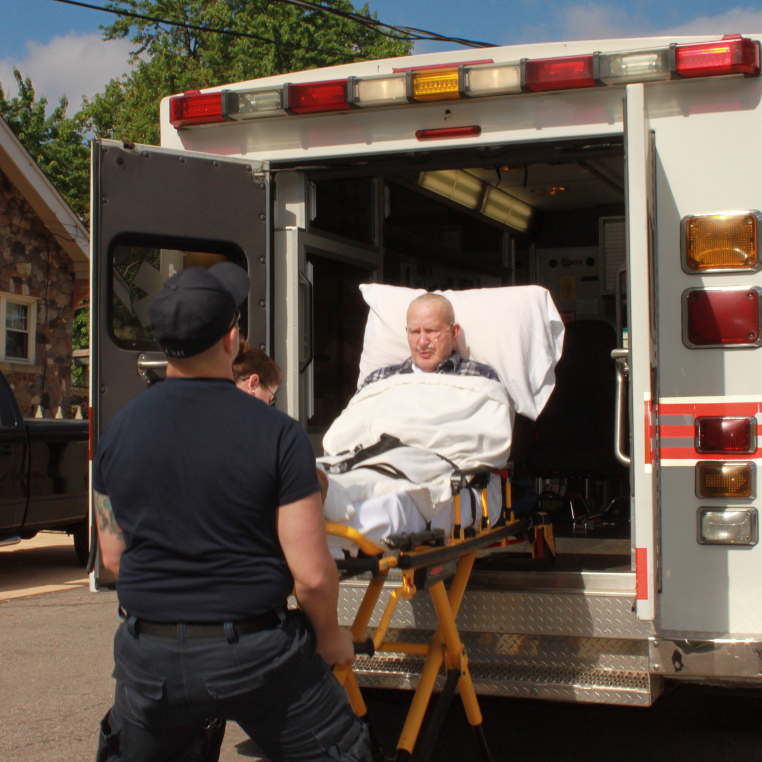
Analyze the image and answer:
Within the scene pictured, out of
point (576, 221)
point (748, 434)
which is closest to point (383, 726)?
point (748, 434)

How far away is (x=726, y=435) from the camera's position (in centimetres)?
375

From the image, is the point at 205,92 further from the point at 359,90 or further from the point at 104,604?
the point at 104,604

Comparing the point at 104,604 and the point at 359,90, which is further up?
the point at 359,90

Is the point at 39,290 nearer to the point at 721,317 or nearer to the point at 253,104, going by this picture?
the point at 253,104

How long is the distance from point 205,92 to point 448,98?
114cm

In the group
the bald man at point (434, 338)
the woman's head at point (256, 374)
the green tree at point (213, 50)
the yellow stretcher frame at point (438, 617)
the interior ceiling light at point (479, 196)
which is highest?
the green tree at point (213, 50)

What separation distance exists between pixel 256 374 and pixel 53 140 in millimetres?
32899

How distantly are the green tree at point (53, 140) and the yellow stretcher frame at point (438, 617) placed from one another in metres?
31.4

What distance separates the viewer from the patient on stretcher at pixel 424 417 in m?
3.24

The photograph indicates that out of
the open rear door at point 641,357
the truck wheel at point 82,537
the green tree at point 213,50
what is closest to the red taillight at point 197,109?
the open rear door at point 641,357

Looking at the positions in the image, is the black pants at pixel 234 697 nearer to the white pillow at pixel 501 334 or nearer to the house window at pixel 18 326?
the white pillow at pixel 501 334

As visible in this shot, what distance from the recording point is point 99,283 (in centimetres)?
437

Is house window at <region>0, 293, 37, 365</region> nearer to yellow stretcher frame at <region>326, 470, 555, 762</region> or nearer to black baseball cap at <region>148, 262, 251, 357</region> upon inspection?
yellow stretcher frame at <region>326, 470, 555, 762</region>

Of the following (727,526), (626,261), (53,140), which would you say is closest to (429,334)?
(626,261)
